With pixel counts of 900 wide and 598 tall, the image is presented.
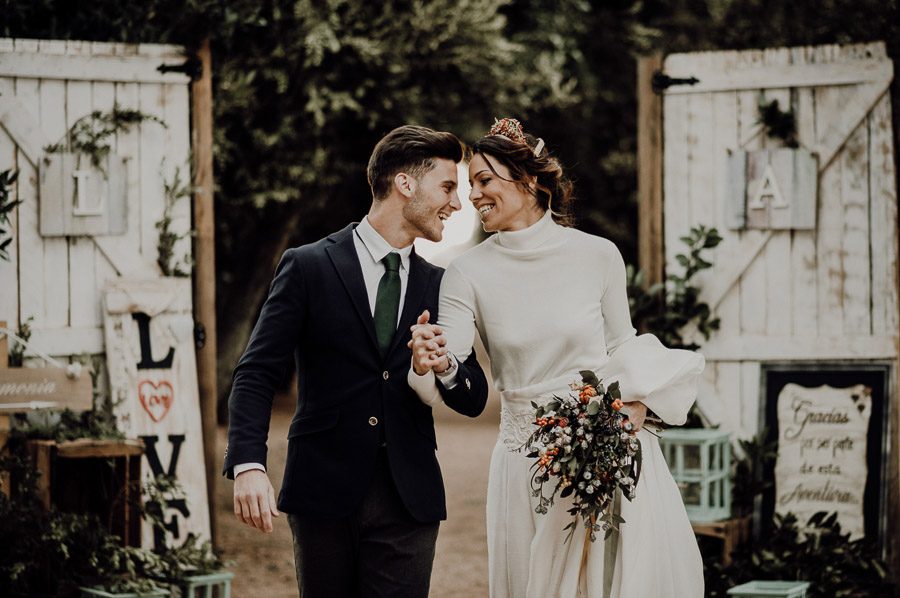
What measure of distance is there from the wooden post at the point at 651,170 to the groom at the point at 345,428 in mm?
3206

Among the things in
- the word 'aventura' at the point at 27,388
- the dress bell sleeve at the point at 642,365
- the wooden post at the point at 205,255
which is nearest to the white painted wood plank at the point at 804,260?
the dress bell sleeve at the point at 642,365

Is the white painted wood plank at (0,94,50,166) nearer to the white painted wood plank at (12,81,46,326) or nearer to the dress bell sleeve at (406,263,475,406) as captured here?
the white painted wood plank at (12,81,46,326)

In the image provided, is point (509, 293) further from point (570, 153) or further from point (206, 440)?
point (570, 153)

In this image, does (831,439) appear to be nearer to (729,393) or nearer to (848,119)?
(729,393)

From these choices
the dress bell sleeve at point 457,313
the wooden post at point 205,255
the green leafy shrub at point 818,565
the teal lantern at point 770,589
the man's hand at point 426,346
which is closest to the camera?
the man's hand at point 426,346

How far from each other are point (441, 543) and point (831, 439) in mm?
3383

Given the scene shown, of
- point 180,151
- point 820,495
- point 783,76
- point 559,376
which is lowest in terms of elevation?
point 820,495

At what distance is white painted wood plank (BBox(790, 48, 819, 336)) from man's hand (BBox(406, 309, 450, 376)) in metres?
3.44

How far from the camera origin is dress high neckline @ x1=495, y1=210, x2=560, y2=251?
3627 millimetres

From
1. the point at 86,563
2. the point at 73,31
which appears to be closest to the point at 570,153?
the point at 73,31

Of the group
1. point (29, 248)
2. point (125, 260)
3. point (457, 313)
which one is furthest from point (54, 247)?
point (457, 313)

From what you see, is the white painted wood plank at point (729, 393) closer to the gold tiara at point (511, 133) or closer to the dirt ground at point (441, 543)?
the dirt ground at point (441, 543)

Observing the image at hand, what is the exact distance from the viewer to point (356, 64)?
8.74 metres

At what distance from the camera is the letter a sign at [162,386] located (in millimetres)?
5980
